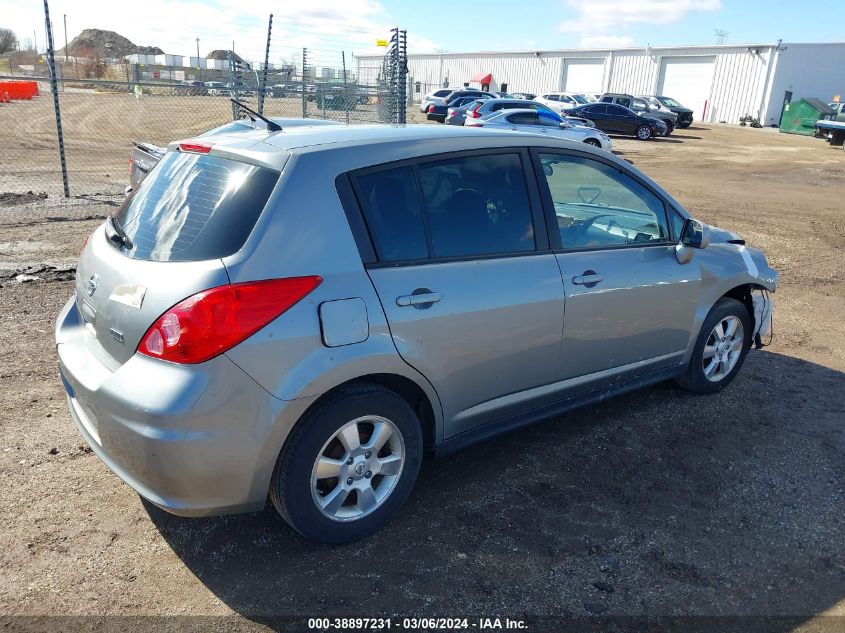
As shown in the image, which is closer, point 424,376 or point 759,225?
point 424,376

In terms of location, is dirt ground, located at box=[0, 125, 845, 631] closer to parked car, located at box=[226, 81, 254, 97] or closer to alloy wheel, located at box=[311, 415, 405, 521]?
alloy wheel, located at box=[311, 415, 405, 521]

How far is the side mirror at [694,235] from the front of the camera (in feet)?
14.0

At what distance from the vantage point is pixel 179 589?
2.84m

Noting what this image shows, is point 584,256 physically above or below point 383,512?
above

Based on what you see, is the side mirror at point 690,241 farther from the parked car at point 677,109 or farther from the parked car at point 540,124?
the parked car at point 677,109

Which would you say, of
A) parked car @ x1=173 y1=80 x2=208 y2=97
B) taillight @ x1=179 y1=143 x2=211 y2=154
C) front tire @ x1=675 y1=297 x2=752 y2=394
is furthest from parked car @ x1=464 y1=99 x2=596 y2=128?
taillight @ x1=179 y1=143 x2=211 y2=154

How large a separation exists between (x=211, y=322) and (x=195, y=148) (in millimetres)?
1115

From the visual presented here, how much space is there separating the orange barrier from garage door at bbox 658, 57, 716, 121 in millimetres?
41729

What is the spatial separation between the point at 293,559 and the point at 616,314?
2163mm

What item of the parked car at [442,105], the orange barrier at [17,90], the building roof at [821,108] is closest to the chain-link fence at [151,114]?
the orange barrier at [17,90]

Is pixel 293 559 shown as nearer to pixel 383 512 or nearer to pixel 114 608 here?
pixel 383 512

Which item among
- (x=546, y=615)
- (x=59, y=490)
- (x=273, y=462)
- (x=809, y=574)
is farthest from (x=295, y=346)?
(x=809, y=574)

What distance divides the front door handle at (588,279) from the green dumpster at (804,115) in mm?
39099

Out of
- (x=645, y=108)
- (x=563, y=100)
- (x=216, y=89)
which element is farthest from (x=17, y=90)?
(x=645, y=108)
